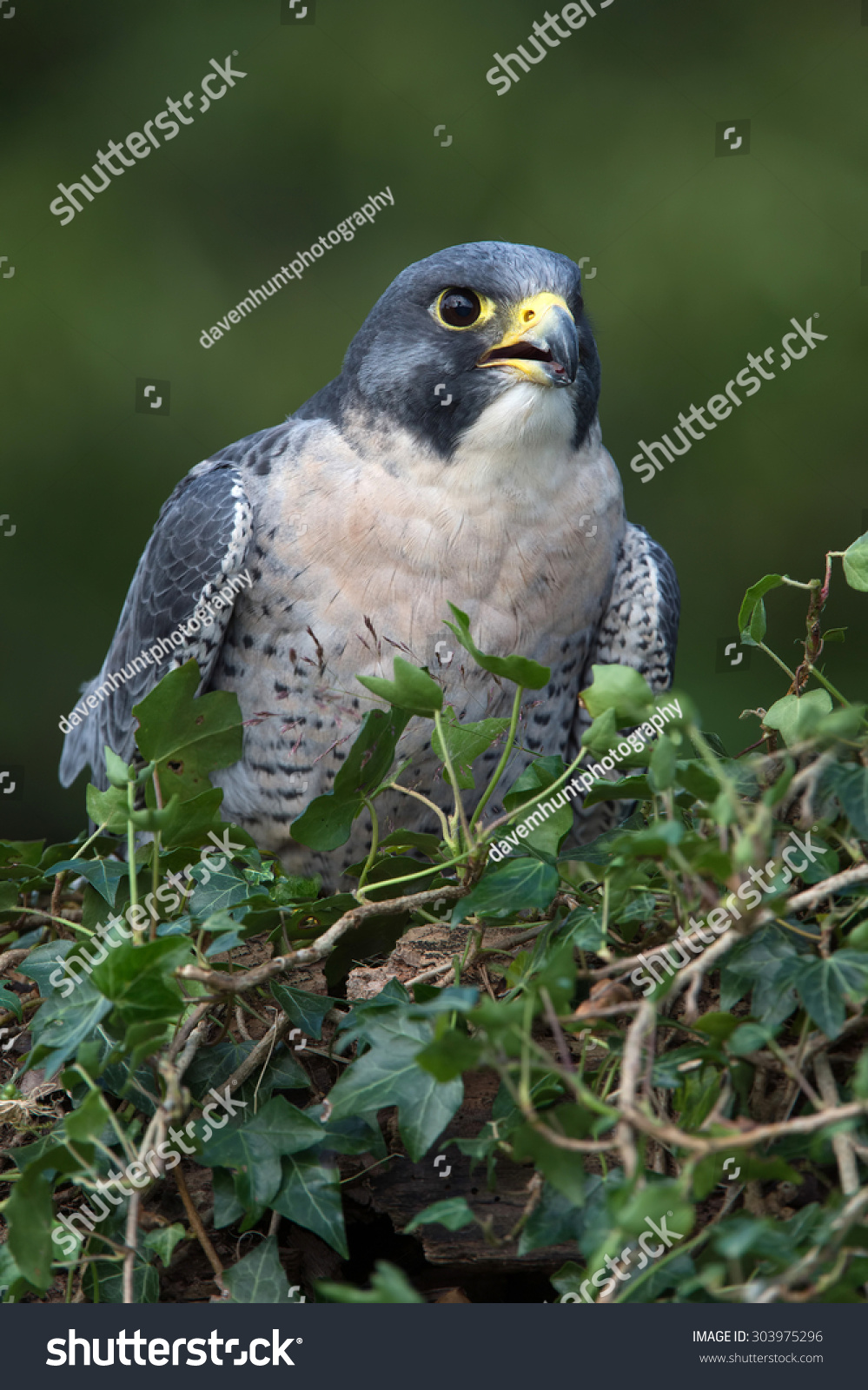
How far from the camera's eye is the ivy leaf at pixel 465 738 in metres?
1.47

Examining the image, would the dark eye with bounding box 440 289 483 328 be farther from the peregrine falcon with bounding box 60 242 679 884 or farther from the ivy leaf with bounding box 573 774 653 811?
the ivy leaf with bounding box 573 774 653 811

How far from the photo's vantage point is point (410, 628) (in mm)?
2609

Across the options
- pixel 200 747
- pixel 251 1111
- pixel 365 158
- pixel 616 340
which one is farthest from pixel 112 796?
pixel 365 158

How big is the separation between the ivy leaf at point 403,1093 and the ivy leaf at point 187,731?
421mm

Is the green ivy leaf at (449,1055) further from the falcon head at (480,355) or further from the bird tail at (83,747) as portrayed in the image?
the bird tail at (83,747)

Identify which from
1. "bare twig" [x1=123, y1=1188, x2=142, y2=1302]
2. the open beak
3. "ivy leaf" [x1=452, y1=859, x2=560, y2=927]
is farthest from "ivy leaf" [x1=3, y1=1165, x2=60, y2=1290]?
the open beak

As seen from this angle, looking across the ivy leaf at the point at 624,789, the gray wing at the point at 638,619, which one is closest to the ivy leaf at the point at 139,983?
the ivy leaf at the point at 624,789

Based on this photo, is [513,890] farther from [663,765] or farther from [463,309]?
[463,309]

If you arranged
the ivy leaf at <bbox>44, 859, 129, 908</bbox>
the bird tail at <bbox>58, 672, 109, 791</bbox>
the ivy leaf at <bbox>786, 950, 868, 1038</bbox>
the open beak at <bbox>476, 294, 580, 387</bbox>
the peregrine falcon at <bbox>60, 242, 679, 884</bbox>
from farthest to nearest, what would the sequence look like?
the bird tail at <bbox>58, 672, 109, 791</bbox> < the peregrine falcon at <bbox>60, 242, 679, 884</bbox> < the open beak at <bbox>476, 294, 580, 387</bbox> < the ivy leaf at <bbox>44, 859, 129, 908</bbox> < the ivy leaf at <bbox>786, 950, 868, 1038</bbox>

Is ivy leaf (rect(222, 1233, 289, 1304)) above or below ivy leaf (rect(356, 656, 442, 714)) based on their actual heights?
below

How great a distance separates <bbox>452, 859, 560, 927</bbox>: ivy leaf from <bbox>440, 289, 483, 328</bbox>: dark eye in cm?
159

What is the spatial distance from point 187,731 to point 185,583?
1.33 metres

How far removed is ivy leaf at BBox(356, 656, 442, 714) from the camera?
55.2 inches

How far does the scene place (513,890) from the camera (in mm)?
1395
